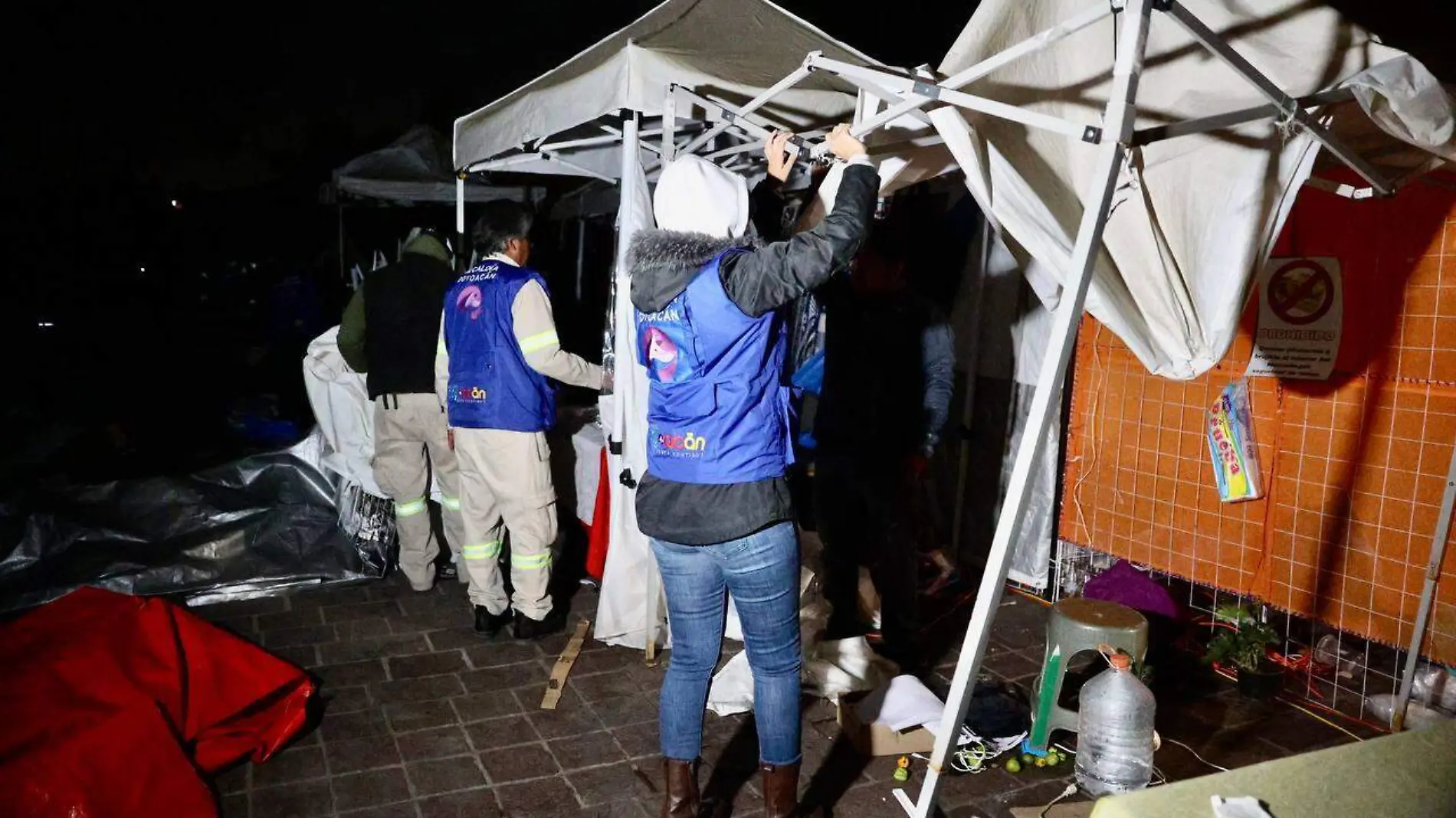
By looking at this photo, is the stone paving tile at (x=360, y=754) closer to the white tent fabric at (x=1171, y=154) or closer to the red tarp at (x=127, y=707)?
the red tarp at (x=127, y=707)

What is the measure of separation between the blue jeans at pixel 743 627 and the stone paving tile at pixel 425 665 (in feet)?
6.19

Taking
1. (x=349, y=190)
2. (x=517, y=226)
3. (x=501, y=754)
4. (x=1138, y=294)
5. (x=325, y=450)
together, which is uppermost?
(x=349, y=190)

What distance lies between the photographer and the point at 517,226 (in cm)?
456

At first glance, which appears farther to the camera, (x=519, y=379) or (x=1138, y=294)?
(x=519, y=379)

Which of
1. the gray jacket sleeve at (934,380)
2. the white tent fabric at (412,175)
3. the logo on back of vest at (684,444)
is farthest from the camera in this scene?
the white tent fabric at (412,175)

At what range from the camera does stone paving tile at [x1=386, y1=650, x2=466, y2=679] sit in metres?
4.31

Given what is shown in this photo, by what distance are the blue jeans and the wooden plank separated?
1250 mm

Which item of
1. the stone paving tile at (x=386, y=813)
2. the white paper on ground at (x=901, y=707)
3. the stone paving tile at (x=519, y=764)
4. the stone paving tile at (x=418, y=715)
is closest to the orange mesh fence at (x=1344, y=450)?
the white paper on ground at (x=901, y=707)

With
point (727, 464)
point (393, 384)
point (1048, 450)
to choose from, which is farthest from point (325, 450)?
point (1048, 450)

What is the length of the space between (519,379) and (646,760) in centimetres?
194

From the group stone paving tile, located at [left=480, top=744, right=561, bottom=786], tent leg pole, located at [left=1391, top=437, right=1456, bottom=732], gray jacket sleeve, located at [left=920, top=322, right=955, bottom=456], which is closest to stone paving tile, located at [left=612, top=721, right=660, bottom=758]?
stone paving tile, located at [left=480, top=744, right=561, bottom=786]

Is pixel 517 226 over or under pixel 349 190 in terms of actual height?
under

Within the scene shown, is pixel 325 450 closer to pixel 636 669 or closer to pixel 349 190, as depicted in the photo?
pixel 636 669

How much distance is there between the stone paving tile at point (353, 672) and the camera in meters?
4.18
